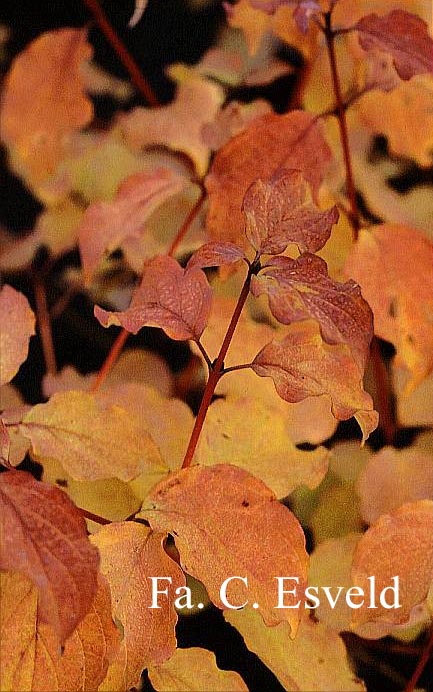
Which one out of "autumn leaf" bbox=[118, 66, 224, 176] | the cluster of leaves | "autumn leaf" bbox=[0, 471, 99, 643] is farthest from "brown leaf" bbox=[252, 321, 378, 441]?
"autumn leaf" bbox=[118, 66, 224, 176]

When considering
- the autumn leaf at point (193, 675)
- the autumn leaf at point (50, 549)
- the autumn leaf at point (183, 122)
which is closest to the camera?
the autumn leaf at point (50, 549)

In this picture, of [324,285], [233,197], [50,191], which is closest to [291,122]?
[233,197]

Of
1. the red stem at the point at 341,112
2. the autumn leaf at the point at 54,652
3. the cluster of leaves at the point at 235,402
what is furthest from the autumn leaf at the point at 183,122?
the autumn leaf at the point at 54,652

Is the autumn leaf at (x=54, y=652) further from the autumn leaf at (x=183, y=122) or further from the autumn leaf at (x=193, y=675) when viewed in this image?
the autumn leaf at (x=183, y=122)

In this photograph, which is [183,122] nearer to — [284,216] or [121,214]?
[121,214]

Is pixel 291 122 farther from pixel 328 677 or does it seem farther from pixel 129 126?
pixel 328 677

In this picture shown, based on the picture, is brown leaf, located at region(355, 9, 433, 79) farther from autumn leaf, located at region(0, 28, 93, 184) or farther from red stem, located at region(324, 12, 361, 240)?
autumn leaf, located at region(0, 28, 93, 184)
